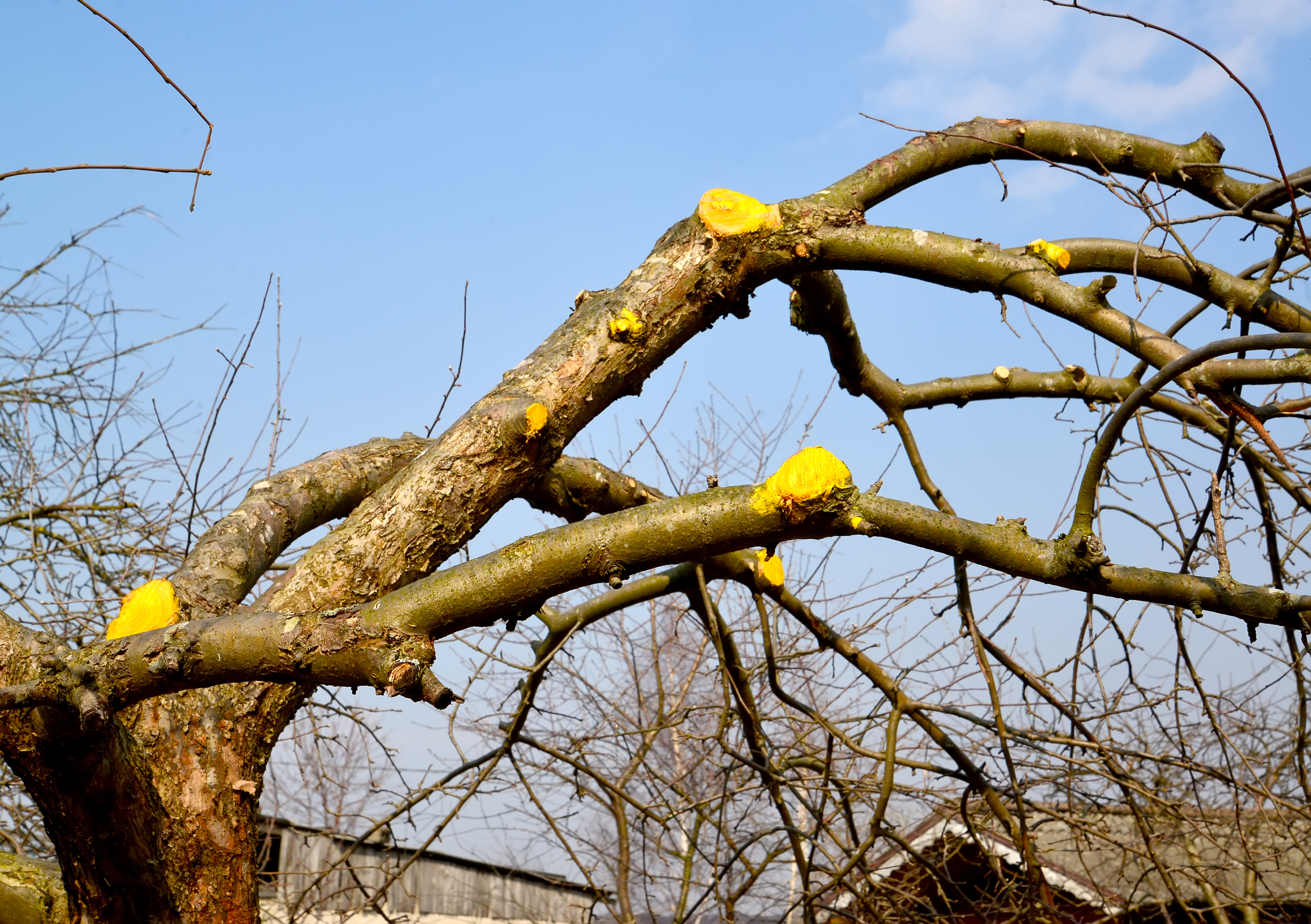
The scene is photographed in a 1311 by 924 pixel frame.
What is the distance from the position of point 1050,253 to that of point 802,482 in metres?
1.65

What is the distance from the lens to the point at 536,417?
2668 millimetres

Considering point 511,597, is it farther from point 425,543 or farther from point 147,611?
point 147,611

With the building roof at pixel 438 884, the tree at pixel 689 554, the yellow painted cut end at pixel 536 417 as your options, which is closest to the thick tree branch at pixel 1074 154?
the tree at pixel 689 554

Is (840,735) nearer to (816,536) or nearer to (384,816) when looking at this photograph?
(816,536)

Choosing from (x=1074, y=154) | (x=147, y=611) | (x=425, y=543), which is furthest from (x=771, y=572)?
(x=147, y=611)

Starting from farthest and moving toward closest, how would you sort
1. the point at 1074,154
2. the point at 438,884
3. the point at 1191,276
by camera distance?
the point at 438,884 → the point at 1074,154 → the point at 1191,276

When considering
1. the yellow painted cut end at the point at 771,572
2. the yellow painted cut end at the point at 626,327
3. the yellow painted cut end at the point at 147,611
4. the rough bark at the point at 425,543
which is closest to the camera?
the rough bark at the point at 425,543

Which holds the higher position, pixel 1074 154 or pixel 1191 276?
pixel 1074 154

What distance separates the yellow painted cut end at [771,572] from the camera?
3730mm

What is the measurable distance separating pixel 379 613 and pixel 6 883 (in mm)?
1429

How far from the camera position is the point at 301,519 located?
3.33m

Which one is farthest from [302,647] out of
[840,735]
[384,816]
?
[384,816]

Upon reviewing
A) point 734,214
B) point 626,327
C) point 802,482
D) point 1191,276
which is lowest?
point 802,482

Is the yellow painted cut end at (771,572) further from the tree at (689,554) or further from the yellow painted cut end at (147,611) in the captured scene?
the yellow painted cut end at (147,611)
